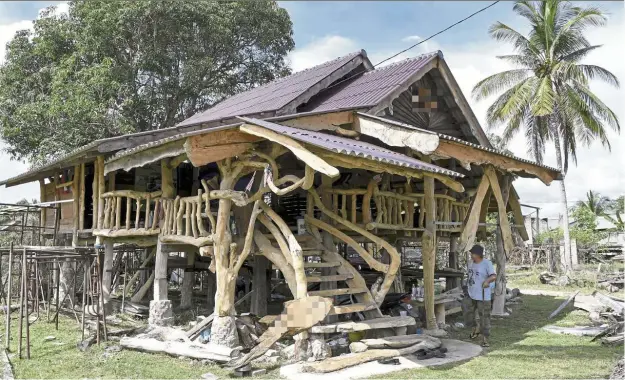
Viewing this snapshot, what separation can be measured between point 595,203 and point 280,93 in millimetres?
34929

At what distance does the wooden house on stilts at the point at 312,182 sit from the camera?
8195 millimetres

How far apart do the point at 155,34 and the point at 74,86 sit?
13.5ft

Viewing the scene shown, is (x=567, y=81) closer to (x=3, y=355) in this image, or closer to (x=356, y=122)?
(x=356, y=122)

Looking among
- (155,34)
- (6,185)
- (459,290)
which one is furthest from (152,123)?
(459,290)

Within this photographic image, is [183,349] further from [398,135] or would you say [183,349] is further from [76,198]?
[76,198]

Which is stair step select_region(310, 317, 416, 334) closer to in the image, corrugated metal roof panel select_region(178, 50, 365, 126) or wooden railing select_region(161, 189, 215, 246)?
wooden railing select_region(161, 189, 215, 246)

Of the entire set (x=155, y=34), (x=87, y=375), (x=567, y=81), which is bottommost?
(x=87, y=375)

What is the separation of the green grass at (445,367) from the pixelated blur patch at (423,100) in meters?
4.98

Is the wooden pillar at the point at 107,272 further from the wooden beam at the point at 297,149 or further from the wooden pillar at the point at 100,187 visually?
the wooden beam at the point at 297,149

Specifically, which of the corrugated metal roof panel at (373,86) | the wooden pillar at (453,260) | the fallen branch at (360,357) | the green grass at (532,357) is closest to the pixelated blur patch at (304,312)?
the fallen branch at (360,357)

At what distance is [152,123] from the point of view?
2380cm

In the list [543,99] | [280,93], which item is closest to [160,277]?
[280,93]

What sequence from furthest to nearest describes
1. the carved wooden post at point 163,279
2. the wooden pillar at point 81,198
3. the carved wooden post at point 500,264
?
1. the wooden pillar at point 81,198
2. the carved wooden post at point 500,264
3. the carved wooden post at point 163,279

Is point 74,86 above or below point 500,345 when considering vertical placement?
above
